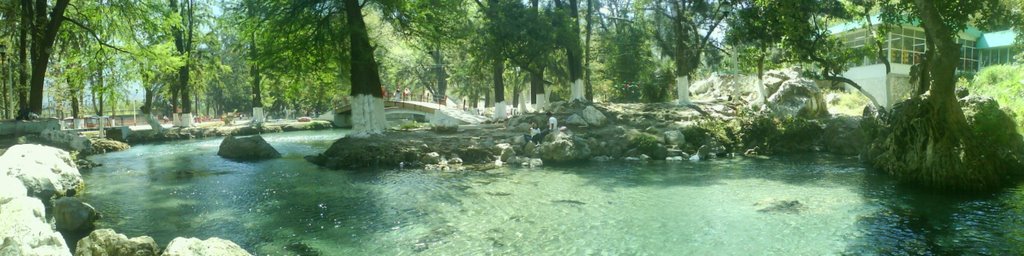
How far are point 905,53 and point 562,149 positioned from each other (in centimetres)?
3035

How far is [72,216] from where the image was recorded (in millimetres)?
11438

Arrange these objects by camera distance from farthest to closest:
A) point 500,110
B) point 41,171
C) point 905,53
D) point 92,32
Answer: point 905,53
point 500,110
point 92,32
point 41,171

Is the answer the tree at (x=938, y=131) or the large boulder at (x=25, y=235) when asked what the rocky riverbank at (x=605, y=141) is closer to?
the tree at (x=938, y=131)

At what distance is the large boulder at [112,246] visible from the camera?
8.30m

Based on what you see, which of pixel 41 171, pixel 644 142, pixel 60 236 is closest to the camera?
pixel 60 236

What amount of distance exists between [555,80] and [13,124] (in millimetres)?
27514

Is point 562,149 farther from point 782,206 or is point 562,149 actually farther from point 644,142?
point 782,206

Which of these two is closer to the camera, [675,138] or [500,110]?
[675,138]

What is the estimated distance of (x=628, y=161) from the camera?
21906mm

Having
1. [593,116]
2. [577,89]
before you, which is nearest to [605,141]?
[593,116]

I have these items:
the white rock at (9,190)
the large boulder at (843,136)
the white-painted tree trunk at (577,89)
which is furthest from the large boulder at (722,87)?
the white rock at (9,190)

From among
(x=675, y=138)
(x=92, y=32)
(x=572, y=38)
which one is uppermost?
(x=572, y=38)

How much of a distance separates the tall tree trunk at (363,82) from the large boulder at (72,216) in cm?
1358

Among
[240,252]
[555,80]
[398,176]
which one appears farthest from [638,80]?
[240,252]
